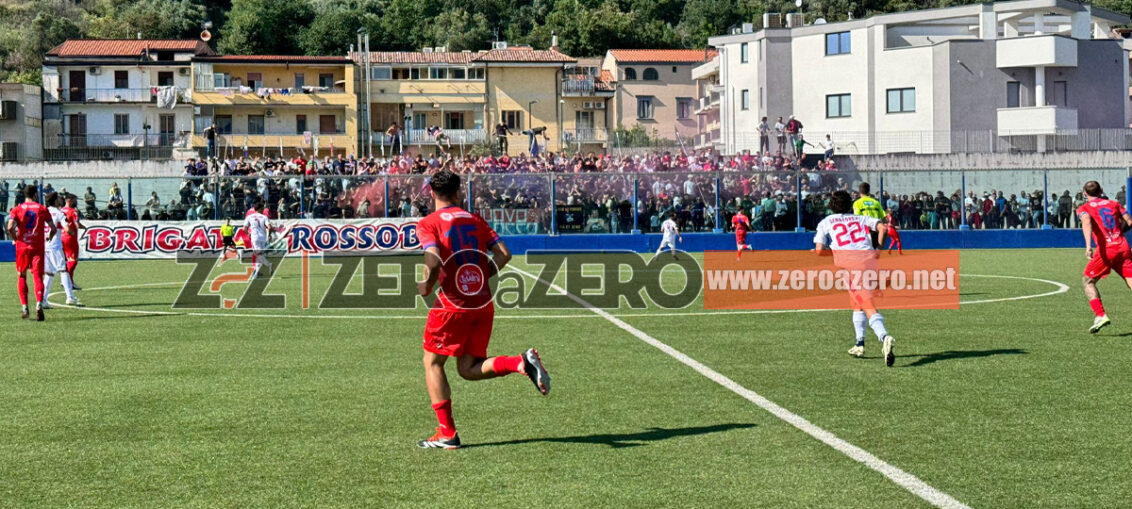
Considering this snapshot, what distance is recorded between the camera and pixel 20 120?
7650 cm

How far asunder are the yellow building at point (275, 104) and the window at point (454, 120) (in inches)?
267

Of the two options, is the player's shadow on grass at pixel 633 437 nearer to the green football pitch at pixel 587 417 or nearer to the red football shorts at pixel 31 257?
the green football pitch at pixel 587 417

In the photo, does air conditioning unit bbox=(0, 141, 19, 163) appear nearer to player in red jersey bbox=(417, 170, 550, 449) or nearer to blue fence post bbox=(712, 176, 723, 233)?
blue fence post bbox=(712, 176, 723, 233)

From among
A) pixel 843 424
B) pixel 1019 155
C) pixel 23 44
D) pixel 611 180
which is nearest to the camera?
pixel 843 424

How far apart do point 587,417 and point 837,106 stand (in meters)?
56.8

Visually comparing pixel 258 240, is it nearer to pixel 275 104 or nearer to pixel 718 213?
pixel 718 213

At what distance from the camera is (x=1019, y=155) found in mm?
52469

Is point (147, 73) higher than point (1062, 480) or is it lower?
higher

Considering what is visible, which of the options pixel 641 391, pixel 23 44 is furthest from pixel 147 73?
pixel 641 391

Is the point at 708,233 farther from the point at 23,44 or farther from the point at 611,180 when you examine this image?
the point at 23,44

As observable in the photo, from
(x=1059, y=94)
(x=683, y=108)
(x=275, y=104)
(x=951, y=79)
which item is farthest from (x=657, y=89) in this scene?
(x=1059, y=94)

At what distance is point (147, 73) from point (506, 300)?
221 feet

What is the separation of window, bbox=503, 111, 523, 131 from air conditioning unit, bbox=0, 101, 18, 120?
32.0 m

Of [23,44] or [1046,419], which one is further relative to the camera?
[23,44]
